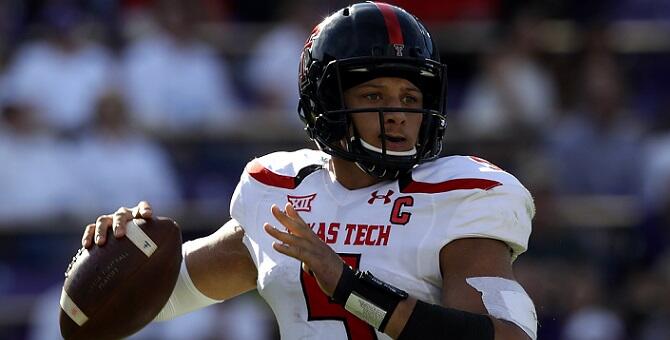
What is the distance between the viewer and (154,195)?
7.34m

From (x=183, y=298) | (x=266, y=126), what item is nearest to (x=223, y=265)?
(x=183, y=298)

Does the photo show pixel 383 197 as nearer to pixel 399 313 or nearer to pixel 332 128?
pixel 332 128

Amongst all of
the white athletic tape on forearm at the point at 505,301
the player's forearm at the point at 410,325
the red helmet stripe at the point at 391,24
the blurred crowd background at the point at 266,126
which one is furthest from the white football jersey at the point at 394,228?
the blurred crowd background at the point at 266,126

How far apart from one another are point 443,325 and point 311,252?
1.12 ft

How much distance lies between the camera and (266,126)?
7.61 metres

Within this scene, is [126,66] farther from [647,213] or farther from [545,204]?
[647,213]

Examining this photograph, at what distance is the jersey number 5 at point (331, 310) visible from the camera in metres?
3.25

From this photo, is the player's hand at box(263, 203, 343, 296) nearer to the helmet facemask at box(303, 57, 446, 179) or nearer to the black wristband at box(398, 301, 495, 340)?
the black wristband at box(398, 301, 495, 340)

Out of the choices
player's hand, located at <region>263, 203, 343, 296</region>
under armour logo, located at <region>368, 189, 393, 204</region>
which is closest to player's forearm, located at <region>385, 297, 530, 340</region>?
player's hand, located at <region>263, 203, 343, 296</region>

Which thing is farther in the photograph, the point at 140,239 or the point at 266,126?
the point at 266,126

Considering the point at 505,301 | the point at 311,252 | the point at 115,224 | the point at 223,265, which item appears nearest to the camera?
the point at 311,252

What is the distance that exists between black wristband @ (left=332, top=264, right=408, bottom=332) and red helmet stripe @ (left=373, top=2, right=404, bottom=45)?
685mm

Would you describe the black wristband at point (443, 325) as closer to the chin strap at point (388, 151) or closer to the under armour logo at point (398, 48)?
the chin strap at point (388, 151)

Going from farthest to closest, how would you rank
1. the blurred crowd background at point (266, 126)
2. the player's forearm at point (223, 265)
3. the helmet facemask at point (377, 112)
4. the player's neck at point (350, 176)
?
the blurred crowd background at point (266, 126) < the player's forearm at point (223, 265) < the player's neck at point (350, 176) < the helmet facemask at point (377, 112)
